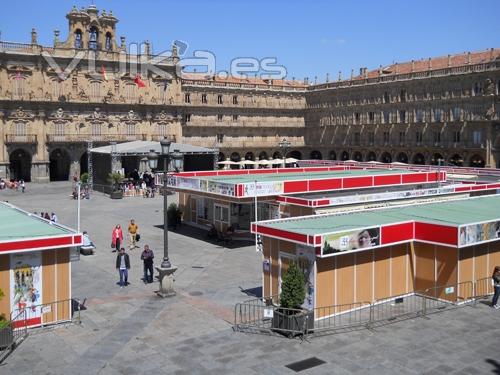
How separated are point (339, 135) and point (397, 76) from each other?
37.6ft

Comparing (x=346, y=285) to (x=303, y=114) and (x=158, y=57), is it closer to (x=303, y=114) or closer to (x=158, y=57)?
(x=158, y=57)

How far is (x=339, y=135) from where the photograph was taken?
245ft

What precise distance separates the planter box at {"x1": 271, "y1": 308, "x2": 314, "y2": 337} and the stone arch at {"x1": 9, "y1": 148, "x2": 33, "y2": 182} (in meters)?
51.0

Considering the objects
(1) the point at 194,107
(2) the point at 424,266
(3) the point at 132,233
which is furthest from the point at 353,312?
(1) the point at 194,107

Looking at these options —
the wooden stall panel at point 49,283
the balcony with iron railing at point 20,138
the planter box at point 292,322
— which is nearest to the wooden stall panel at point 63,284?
the wooden stall panel at point 49,283

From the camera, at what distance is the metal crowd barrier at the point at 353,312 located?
15414mm

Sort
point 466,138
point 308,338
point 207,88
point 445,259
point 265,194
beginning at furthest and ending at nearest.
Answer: point 207,88, point 466,138, point 265,194, point 445,259, point 308,338

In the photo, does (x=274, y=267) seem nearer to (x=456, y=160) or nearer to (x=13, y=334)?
(x=13, y=334)

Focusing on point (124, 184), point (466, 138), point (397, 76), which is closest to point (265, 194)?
point (124, 184)

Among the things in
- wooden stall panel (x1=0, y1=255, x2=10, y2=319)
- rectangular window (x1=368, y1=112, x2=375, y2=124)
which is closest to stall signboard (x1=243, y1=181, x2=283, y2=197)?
wooden stall panel (x1=0, y1=255, x2=10, y2=319)

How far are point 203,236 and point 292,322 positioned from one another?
16.4m

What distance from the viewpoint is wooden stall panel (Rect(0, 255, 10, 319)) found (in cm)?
1552

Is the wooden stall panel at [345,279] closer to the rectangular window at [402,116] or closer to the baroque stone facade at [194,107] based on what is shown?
the baroque stone facade at [194,107]

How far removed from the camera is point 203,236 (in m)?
31.2
